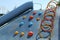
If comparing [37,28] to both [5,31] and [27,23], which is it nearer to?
[27,23]

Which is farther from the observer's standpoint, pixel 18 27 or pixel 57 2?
pixel 57 2

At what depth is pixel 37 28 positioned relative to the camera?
833cm

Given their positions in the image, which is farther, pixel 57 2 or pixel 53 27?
pixel 57 2

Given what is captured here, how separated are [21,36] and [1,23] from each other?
138 cm

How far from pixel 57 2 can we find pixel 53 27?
165 cm

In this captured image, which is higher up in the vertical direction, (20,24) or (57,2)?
(57,2)

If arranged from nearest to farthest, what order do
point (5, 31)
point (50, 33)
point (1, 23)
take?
1. point (50, 33)
2. point (5, 31)
3. point (1, 23)

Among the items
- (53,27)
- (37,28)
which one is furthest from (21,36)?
(53,27)

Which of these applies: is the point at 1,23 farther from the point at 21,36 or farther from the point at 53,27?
the point at 53,27

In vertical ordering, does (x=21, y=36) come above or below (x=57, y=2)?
below

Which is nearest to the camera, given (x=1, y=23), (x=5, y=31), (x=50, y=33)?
(x=50, y=33)

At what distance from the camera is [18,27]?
8.55m

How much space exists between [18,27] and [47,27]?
125 centimetres

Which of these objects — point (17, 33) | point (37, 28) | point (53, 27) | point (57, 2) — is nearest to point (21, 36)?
point (17, 33)
